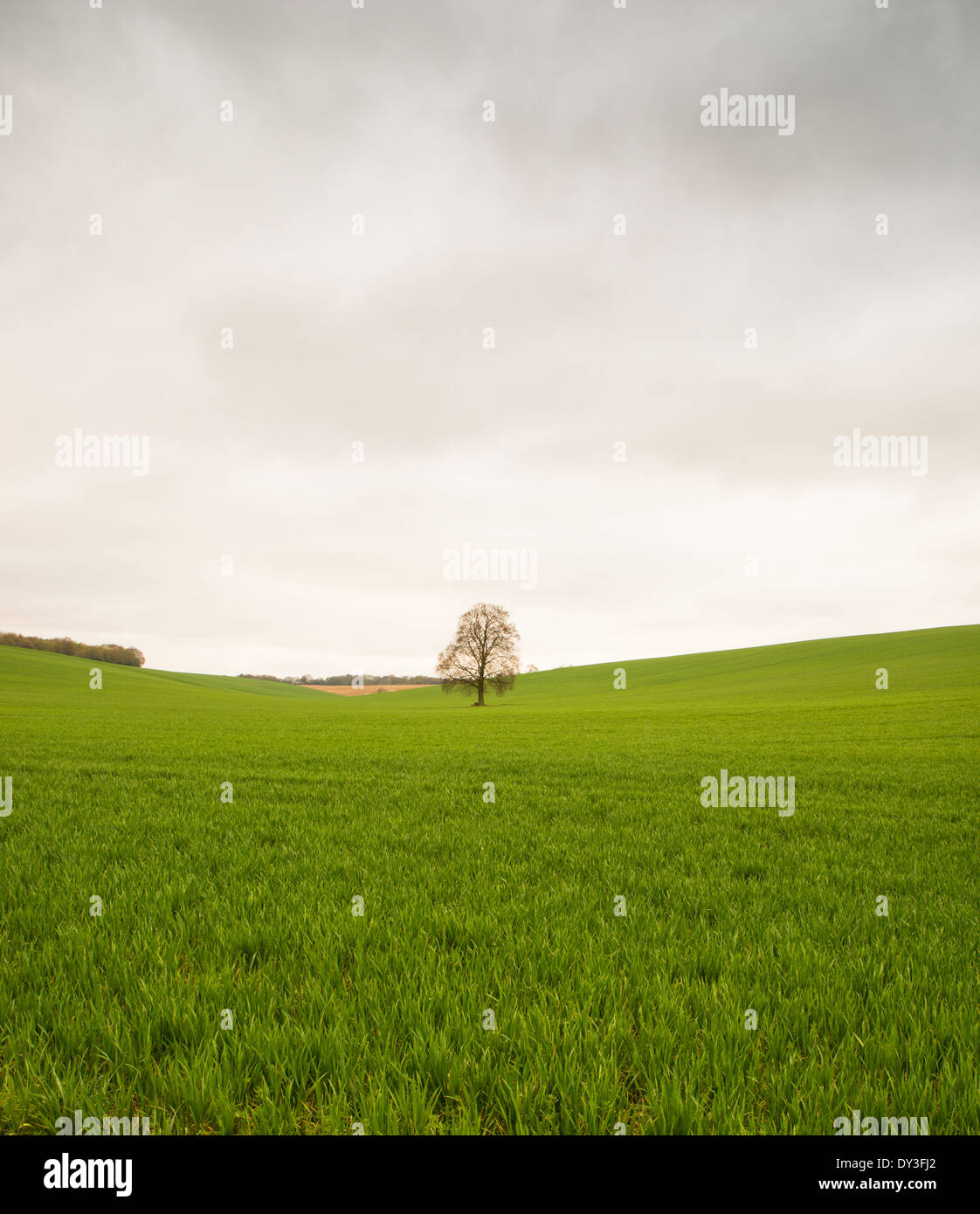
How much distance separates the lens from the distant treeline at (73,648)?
102m

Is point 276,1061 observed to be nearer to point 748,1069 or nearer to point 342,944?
point 342,944

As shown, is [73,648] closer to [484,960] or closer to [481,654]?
[481,654]

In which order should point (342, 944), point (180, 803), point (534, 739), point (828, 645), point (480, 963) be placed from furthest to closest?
point (828, 645) < point (534, 739) < point (180, 803) < point (342, 944) < point (480, 963)

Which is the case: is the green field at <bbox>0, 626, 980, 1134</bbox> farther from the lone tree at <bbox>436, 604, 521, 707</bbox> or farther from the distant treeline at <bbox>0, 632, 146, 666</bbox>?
the distant treeline at <bbox>0, 632, 146, 666</bbox>

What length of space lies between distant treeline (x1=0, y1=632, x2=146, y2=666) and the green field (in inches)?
4434

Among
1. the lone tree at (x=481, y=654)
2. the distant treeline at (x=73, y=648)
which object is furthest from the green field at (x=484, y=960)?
the distant treeline at (x=73, y=648)

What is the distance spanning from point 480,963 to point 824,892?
135 inches

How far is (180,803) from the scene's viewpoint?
855 cm

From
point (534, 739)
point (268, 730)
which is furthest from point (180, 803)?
point (268, 730)

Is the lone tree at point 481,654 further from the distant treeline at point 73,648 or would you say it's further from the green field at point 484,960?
the distant treeline at point 73,648

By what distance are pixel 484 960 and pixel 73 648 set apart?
130210 mm

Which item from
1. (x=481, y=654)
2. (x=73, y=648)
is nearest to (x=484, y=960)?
(x=481, y=654)

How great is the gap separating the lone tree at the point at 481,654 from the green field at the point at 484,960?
2151 inches

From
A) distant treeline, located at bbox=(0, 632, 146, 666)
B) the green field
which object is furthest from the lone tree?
distant treeline, located at bbox=(0, 632, 146, 666)
